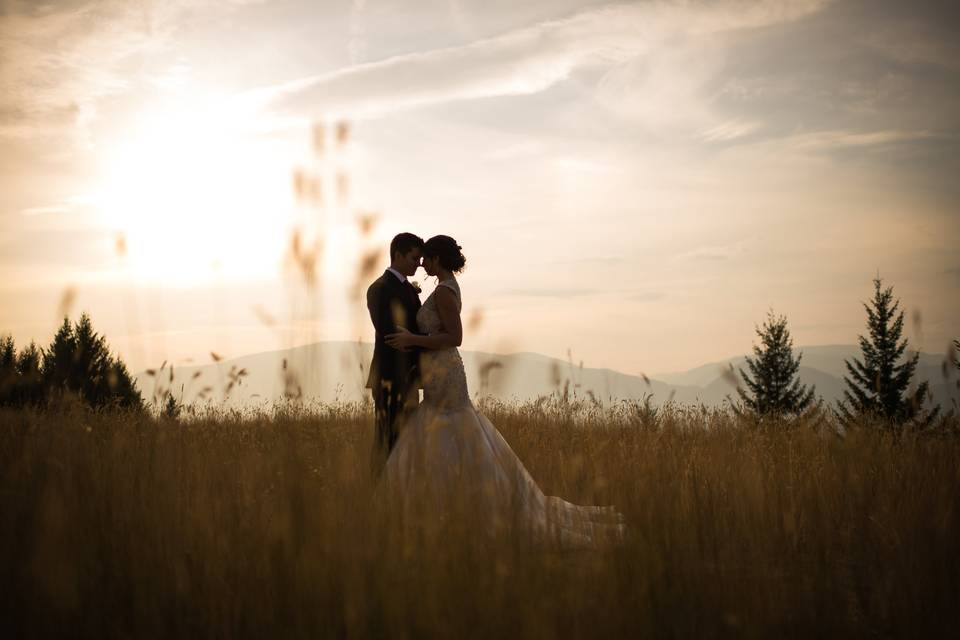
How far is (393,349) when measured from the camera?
16.8 ft

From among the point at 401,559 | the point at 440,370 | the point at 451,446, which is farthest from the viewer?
→ the point at 440,370

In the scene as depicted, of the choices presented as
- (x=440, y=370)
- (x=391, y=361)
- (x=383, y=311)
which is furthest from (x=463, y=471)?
(x=383, y=311)

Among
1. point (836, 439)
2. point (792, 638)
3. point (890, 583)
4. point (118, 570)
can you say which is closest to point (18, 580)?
point (118, 570)

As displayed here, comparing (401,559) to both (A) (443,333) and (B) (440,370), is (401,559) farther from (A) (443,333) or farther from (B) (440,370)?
(A) (443,333)

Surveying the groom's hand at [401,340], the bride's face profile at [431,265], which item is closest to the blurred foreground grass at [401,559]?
the groom's hand at [401,340]

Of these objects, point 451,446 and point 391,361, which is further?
point 391,361

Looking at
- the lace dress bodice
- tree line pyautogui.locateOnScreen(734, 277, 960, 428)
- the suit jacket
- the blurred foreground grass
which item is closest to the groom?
the suit jacket

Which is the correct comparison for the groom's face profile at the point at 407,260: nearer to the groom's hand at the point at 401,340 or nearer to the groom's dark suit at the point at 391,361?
the groom's dark suit at the point at 391,361

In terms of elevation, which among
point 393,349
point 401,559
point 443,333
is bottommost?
point 401,559

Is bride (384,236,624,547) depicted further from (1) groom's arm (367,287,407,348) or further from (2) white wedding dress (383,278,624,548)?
(1) groom's arm (367,287,407,348)

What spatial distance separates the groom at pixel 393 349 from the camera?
488 centimetres

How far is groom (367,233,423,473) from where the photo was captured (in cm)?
488

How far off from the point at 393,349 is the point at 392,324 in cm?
20

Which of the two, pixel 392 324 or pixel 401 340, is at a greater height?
pixel 392 324
